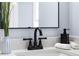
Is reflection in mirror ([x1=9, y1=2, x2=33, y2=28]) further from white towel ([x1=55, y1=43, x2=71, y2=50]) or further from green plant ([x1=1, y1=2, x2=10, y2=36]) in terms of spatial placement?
white towel ([x1=55, y1=43, x2=71, y2=50])

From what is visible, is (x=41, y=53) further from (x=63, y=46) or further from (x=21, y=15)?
(x=21, y=15)

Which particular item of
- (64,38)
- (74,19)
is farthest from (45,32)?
(74,19)

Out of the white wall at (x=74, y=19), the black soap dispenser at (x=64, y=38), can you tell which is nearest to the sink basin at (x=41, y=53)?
the black soap dispenser at (x=64, y=38)

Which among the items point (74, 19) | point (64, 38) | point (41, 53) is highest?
point (74, 19)

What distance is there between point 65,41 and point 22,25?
15.9 inches

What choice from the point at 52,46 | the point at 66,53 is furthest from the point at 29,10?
the point at 66,53

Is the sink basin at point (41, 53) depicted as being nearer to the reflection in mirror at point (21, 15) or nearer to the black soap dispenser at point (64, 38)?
the black soap dispenser at point (64, 38)

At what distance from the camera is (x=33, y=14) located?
130 cm

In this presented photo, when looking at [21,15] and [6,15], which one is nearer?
[6,15]

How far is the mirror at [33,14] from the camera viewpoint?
1.27 m

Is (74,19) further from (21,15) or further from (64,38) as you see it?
(21,15)

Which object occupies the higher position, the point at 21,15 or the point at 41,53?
the point at 21,15

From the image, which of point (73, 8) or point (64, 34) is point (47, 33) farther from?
point (73, 8)

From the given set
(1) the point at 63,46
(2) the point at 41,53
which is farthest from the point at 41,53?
(1) the point at 63,46
